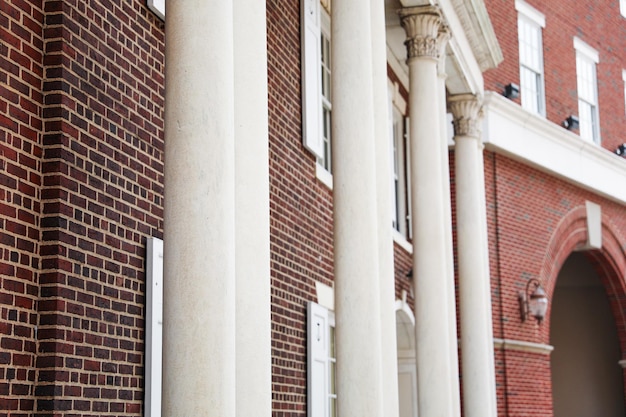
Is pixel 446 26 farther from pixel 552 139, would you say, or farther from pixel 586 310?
pixel 586 310

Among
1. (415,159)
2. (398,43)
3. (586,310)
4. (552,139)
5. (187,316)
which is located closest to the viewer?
(187,316)

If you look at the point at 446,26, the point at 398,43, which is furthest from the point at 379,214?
the point at 398,43

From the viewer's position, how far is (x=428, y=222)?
40.3ft

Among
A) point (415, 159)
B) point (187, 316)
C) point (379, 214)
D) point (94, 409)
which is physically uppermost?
point (415, 159)

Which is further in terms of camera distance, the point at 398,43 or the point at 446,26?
the point at 398,43

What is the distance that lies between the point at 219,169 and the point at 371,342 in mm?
3386

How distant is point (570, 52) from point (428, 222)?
1193 centimetres

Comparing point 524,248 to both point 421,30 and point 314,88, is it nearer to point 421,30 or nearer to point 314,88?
point 421,30

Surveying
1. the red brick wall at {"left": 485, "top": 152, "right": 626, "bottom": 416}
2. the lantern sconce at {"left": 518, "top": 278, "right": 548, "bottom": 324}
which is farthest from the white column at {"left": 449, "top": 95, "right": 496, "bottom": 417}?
the lantern sconce at {"left": 518, "top": 278, "right": 548, "bottom": 324}

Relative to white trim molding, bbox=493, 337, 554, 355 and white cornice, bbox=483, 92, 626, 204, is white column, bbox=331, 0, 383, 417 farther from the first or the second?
white trim molding, bbox=493, 337, 554, 355

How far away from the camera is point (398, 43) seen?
1462cm

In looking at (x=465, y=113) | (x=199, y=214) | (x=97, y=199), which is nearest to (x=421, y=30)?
(x=465, y=113)

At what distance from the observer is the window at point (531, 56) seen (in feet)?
69.2

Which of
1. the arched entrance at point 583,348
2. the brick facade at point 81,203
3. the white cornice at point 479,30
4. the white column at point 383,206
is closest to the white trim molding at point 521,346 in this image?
the white cornice at point 479,30
